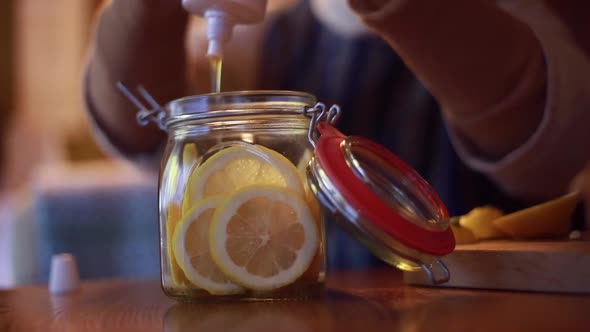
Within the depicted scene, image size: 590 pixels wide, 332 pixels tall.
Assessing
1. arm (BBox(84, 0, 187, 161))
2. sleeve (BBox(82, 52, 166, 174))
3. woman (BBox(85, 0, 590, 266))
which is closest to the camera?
woman (BBox(85, 0, 590, 266))

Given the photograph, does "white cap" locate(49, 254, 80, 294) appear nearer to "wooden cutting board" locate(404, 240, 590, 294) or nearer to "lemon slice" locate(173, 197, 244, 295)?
"lemon slice" locate(173, 197, 244, 295)

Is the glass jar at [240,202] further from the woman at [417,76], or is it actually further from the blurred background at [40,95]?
the blurred background at [40,95]

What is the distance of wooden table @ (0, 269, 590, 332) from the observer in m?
0.35

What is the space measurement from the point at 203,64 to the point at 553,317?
751 millimetres

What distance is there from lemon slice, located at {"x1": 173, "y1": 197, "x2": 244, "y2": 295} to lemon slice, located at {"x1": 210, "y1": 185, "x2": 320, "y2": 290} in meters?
0.01

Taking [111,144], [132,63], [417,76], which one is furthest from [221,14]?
[111,144]

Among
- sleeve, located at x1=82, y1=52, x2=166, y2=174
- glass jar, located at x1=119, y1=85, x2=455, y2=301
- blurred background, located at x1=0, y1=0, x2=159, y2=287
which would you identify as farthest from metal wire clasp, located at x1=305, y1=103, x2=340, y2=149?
blurred background, located at x1=0, y1=0, x2=159, y2=287

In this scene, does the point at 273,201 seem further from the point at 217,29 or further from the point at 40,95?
the point at 40,95

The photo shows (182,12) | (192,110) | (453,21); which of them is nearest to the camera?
(192,110)

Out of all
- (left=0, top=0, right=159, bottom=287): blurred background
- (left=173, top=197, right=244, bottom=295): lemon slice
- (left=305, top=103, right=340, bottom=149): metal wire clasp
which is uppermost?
(left=305, top=103, right=340, bottom=149): metal wire clasp

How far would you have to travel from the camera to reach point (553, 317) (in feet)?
1.15

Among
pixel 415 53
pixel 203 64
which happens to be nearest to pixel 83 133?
pixel 203 64

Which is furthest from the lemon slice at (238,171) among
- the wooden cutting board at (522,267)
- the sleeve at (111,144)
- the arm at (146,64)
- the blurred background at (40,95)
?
the blurred background at (40,95)

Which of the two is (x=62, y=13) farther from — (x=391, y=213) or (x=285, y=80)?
(x=391, y=213)
